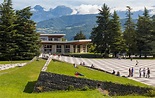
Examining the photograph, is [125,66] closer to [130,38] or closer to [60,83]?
[130,38]

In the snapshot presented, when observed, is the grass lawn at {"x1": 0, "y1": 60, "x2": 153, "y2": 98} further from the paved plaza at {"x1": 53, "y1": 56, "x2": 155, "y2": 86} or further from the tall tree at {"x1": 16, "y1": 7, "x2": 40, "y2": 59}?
the tall tree at {"x1": 16, "y1": 7, "x2": 40, "y2": 59}

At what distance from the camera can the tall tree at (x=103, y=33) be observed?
6981 centimetres

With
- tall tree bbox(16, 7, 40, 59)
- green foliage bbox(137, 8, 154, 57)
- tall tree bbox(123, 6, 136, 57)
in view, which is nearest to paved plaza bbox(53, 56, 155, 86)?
tall tree bbox(16, 7, 40, 59)

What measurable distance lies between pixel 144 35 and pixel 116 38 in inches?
278

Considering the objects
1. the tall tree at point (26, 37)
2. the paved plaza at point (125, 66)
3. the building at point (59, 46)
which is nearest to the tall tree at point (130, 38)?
the paved plaza at point (125, 66)

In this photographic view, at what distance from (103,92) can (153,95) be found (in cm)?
347

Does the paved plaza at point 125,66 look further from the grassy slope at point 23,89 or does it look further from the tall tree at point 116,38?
the tall tree at point 116,38

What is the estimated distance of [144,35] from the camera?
68.1m

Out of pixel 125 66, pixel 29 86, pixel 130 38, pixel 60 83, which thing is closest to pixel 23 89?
pixel 29 86

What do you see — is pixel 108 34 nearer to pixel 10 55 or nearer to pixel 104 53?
pixel 104 53

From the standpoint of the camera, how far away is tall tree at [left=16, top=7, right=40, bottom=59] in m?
52.1

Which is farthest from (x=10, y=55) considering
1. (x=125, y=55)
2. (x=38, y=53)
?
(x=125, y=55)

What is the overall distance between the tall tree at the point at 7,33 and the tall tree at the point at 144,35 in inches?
1288

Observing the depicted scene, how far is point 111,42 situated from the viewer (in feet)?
225
